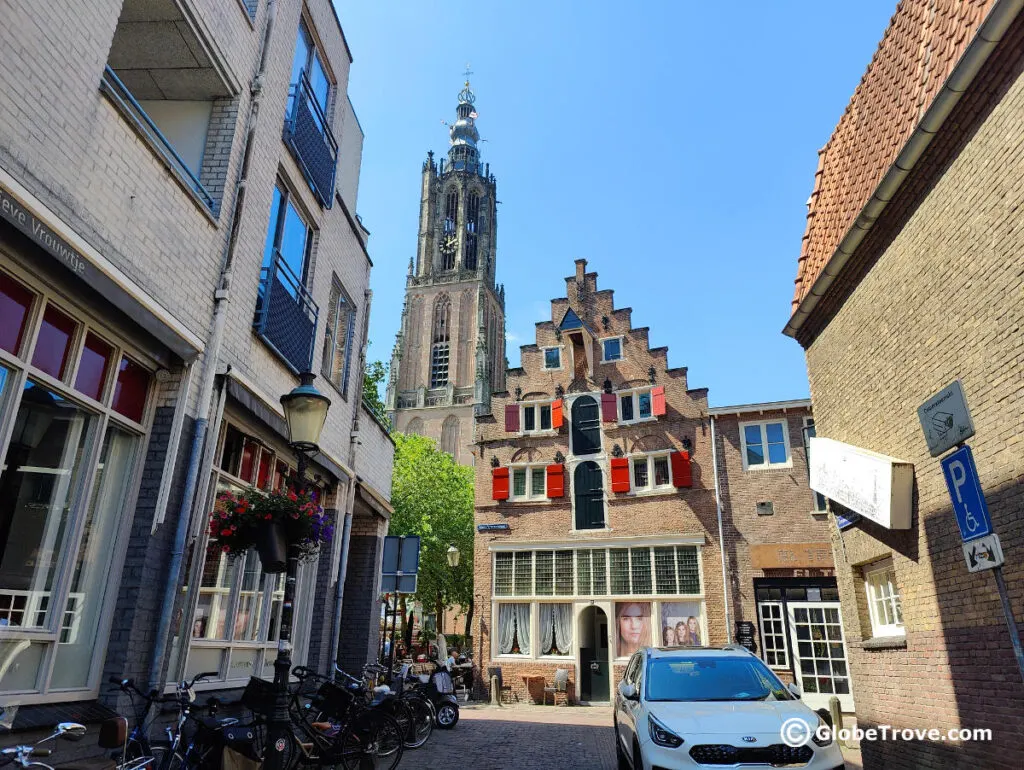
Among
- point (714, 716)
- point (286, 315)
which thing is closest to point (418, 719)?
point (714, 716)

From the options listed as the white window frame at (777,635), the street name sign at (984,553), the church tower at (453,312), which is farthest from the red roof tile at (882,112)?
the church tower at (453,312)

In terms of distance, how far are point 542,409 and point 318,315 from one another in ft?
48.5

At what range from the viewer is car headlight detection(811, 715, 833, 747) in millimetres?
5977

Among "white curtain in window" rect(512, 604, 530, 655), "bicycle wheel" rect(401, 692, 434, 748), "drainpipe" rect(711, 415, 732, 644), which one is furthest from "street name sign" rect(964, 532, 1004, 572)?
"white curtain in window" rect(512, 604, 530, 655)

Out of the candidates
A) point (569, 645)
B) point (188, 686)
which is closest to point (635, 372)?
point (569, 645)

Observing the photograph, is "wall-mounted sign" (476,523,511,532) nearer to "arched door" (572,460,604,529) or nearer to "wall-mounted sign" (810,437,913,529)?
"arched door" (572,460,604,529)

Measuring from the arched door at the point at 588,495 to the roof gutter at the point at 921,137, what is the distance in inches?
510

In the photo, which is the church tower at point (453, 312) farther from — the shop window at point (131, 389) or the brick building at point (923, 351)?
the shop window at point (131, 389)

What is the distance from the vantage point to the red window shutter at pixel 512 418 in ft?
79.8

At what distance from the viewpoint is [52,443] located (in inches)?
207

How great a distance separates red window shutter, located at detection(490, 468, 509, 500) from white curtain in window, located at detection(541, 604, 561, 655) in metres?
3.86

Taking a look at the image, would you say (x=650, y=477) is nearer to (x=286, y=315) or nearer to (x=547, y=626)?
(x=547, y=626)

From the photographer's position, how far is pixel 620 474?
72.8 ft

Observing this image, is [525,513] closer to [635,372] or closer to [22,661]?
[635,372]
